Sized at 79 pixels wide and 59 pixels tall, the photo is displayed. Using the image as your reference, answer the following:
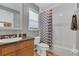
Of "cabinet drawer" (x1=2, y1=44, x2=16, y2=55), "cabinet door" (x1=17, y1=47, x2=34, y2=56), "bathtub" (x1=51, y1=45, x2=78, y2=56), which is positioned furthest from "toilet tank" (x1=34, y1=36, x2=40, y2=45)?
"cabinet drawer" (x1=2, y1=44, x2=16, y2=55)

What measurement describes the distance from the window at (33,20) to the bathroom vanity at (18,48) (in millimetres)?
271

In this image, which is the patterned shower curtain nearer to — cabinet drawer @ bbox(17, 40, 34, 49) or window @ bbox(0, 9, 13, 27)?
cabinet drawer @ bbox(17, 40, 34, 49)

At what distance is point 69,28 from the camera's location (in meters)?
2.46

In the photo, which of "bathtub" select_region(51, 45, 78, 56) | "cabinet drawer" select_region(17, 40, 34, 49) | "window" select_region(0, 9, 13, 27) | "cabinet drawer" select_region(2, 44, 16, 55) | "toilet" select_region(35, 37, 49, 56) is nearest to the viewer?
"cabinet drawer" select_region(2, 44, 16, 55)

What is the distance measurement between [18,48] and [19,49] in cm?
5

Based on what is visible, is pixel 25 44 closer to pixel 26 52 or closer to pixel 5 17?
pixel 26 52

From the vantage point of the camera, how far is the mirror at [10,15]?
2170 mm

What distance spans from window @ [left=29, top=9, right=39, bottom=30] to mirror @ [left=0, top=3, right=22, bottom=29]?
34 centimetres

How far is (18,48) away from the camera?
1.98 m

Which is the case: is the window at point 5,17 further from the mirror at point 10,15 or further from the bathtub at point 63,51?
the bathtub at point 63,51

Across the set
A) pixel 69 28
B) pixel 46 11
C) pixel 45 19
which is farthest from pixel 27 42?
pixel 69 28

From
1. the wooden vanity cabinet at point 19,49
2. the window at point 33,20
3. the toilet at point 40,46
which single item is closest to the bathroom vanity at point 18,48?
the wooden vanity cabinet at point 19,49

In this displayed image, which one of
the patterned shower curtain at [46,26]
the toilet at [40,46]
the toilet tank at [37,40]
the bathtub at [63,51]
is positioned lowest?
the bathtub at [63,51]

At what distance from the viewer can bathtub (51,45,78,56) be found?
2371mm
